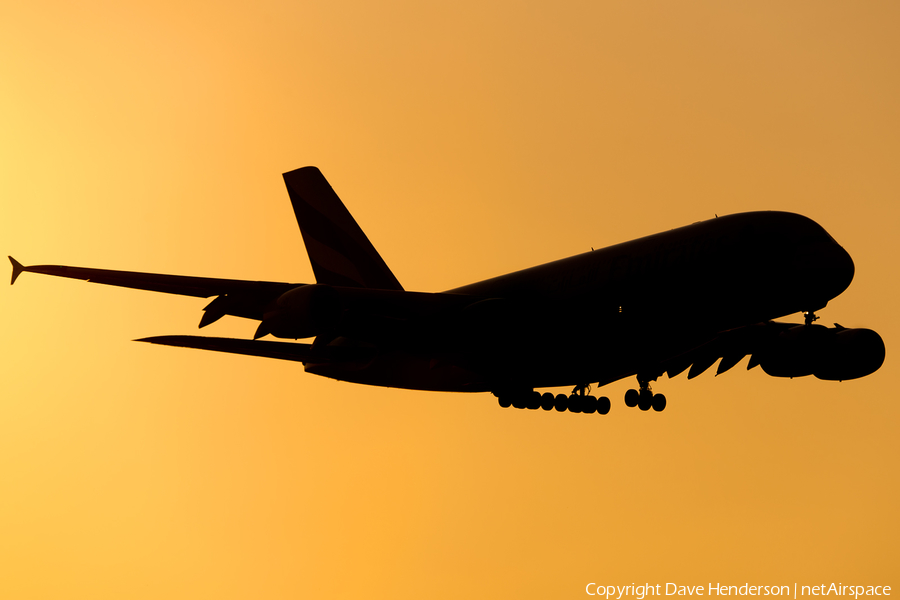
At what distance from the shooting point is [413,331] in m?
32.4

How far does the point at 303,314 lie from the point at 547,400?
Result: 474 inches

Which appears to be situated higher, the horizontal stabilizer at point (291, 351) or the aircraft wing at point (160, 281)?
the horizontal stabilizer at point (291, 351)

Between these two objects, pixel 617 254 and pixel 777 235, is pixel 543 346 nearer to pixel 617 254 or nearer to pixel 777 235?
pixel 617 254

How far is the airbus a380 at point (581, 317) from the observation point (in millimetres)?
28016

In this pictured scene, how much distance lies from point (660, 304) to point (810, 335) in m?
7.70

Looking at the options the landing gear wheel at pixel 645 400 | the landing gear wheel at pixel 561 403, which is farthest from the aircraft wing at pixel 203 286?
the landing gear wheel at pixel 645 400

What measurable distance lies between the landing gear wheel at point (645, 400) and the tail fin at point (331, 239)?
11448 millimetres

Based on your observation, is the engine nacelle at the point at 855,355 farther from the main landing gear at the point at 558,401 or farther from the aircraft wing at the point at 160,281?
the aircraft wing at the point at 160,281

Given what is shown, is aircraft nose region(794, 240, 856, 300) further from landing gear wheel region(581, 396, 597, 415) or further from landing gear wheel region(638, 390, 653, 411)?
landing gear wheel region(581, 396, 597, 415)

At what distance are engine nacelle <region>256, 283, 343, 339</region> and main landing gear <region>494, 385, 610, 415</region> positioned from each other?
9.55 m

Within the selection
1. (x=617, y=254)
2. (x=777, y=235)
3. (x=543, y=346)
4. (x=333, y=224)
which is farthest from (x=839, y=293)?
(x=333, y=224)

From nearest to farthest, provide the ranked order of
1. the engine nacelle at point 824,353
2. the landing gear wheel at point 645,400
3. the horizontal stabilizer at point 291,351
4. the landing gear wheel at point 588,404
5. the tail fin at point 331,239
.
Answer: the engine nacelle at point 824,353 → the landing gear wheel at point 645,400 → the horizontal stabilizer at point 291,351 → the landing gear wheel at point 588,404 → the tail fin at point 331,239

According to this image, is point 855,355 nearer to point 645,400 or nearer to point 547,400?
point 645,400

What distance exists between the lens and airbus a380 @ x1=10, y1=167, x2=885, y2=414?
28.0 m
